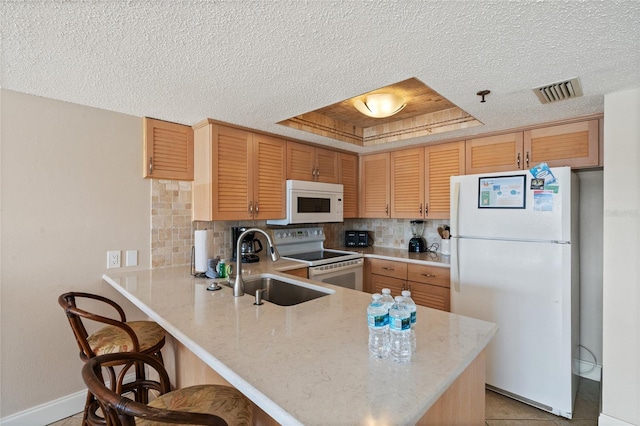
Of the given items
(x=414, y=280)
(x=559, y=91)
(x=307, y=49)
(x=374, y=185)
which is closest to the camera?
(x=307, y=49)

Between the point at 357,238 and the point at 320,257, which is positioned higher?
the point at 357,238

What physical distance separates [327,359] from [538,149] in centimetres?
244

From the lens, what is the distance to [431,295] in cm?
271

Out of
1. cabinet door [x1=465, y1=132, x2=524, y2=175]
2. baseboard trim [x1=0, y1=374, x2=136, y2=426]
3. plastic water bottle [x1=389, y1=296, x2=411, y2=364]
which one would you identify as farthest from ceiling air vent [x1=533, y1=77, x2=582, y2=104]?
baseboard trim [x1=0, y1=374, x2=136, y2=426]

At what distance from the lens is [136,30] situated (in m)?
1.17

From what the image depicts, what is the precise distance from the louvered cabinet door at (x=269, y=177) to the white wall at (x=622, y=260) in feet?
7.75

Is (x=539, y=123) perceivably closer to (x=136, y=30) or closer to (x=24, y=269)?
(x=136, y=30)

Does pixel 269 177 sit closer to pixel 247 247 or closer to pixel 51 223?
pixel 247 247

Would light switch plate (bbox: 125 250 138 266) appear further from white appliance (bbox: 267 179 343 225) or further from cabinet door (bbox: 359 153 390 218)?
cabinet door (bbox: 359 153 390 218)

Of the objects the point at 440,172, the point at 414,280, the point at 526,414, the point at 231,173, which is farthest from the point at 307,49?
the point at 526,414

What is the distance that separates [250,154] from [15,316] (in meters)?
1.89

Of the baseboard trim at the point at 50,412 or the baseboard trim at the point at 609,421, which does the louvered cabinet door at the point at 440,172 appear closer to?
the baseboard trim at the point at 609,421

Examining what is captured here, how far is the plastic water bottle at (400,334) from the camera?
0.91 meters

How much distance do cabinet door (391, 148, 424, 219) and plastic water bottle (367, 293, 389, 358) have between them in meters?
2.26
